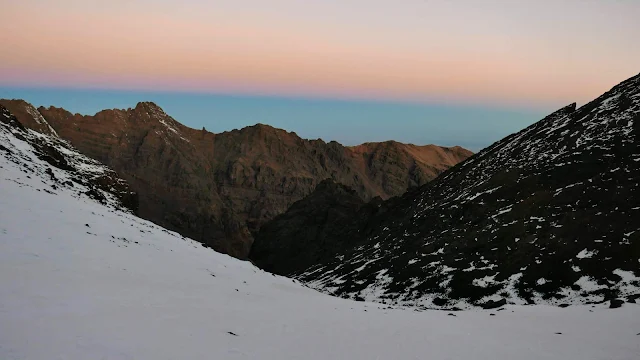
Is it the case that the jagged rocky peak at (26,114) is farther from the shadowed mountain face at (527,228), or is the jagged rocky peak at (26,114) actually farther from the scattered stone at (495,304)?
the scattered stone at (495,304)

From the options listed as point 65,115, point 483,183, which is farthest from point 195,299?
point 65,115

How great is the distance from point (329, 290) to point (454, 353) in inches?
1017

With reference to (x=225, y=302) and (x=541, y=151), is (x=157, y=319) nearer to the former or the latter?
(x=225, y=302)

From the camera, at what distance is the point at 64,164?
7169 cm

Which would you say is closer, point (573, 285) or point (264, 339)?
point (264, 339)

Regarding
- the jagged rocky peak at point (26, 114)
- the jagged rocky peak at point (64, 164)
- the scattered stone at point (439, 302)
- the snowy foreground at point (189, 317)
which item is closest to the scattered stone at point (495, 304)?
the snowy foreground at point (189, 317)

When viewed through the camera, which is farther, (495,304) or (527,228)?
(527,228)

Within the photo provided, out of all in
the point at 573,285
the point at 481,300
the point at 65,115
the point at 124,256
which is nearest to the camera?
the point at 124,256

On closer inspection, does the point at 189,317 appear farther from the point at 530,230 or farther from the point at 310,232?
the point at 310,232

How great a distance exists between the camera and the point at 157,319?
41.7 feet

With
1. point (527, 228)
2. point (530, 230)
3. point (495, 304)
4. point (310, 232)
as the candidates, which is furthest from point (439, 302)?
point (310, 232)

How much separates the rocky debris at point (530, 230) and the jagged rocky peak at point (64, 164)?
33.7 meters

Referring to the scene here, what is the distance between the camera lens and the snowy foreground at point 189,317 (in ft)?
33.7

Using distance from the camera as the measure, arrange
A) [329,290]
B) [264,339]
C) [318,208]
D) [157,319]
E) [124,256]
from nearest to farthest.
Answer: [157,319] < [264,339] < [124,256] < [329,290] < [318,208]
